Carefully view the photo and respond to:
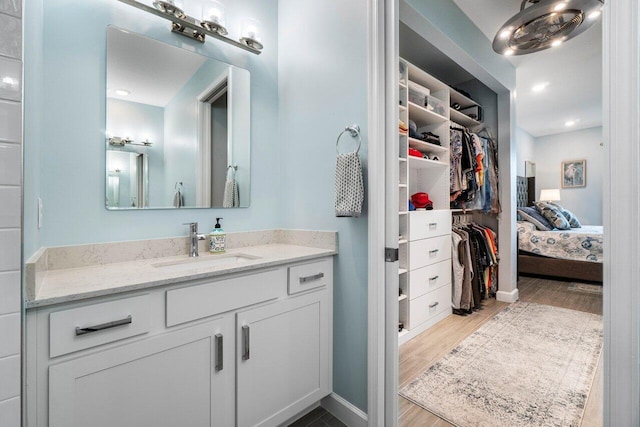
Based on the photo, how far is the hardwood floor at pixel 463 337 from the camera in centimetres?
158

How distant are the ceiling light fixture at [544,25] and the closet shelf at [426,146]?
0.84 metres

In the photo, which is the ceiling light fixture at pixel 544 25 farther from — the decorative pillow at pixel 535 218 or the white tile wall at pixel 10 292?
the decorative pillow at pixel 535 218

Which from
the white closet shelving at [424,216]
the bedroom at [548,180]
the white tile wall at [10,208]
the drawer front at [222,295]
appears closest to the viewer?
the white tile wall at [10,208]

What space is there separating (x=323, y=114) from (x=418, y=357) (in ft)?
5.98

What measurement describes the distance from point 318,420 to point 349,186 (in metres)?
1.21

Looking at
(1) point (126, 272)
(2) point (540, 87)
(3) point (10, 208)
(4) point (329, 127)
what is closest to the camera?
(3) point (10, 208)

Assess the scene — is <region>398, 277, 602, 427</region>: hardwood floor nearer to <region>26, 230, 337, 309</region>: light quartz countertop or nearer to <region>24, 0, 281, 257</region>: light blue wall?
<region>26, 230, 337, 309</region>: light quartz countertop

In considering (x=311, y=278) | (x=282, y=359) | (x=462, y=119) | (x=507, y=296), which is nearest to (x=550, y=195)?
(x=507, y=296)

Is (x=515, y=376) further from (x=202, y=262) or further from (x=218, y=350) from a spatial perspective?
(x=202, y=262)

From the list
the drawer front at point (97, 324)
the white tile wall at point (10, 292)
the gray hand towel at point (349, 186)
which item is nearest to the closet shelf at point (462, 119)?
the gray hand towel at point (349, 186)

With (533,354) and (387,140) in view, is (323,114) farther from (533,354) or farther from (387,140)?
(533,354)

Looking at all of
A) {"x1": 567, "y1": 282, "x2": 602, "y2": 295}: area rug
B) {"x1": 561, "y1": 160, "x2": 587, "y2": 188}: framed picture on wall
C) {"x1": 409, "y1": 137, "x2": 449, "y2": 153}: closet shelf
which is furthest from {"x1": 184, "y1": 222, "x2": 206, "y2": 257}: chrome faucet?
{"x1": 561, "y1": 160, "x2": 587, "y2": 188}: framed picture on wall

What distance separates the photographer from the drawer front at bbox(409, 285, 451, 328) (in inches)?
98.1

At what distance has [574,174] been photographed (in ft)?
20.4
